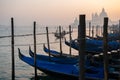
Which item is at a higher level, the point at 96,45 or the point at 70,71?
the point at 96,45

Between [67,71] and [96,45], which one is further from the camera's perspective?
[96,45]

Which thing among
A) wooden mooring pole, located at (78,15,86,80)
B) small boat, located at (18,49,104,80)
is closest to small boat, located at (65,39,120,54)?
small boat, located at (18,49,104,80)

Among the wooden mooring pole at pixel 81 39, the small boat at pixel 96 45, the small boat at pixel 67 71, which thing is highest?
the wooden mooring pole at pixel 81 39

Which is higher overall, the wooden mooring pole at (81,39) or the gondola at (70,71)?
the wooden mooring pole at (81,39)

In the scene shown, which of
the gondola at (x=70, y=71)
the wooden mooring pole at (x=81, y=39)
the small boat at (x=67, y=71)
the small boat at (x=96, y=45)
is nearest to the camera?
the wooden mooring pole at (x=81, y=39)

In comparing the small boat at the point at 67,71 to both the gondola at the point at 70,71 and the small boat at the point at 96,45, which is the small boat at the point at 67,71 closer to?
the gondola at the point at 70,71

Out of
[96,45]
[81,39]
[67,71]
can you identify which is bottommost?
[67,71]

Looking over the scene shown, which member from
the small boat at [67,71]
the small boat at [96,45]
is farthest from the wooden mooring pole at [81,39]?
the small boat at [96,45]

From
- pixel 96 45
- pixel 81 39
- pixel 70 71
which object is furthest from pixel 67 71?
pixel 96 45

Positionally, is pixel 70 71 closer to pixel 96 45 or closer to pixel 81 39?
pixel 81 39

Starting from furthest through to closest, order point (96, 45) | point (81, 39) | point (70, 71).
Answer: point (96, 45) < point (70, 71) < point (81, 39)

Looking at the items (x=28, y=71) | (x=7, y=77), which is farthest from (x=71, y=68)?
(x=28, y=71)

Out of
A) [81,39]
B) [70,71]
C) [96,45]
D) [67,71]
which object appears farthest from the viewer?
[96,45]

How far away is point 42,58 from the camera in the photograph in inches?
639
